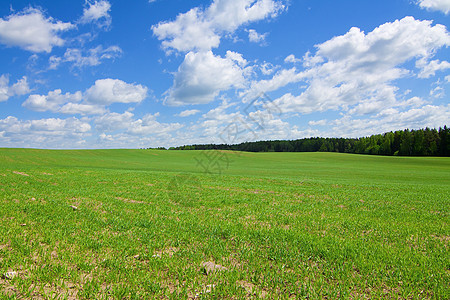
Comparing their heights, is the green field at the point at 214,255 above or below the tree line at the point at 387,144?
below

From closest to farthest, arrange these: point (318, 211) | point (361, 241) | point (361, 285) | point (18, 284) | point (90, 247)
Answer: point (18, 284)
point (361, 285)
point (90, 247)
point (361, 241)
point (318, 211)

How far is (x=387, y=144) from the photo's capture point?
113688 millimetres

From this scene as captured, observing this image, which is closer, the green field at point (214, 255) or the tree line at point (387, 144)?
the green field at point (214, 255)

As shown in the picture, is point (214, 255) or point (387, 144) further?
point (387, 144)

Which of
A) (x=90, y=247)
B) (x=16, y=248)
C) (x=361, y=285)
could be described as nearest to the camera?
(x=361, y=285)

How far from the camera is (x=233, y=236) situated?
711 cm

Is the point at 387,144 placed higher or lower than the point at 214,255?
higher

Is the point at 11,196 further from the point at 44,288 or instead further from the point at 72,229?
the point at 44,288

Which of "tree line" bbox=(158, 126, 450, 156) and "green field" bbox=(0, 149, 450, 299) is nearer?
Result: "green field" bbox=(0, 149, 450, 299)

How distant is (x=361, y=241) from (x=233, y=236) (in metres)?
3.96

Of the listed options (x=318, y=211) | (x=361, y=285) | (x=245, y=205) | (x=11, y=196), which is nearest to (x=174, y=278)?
(x=361, y=285)

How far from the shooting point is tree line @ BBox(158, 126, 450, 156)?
3831 inches

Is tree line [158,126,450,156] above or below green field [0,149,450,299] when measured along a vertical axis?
above

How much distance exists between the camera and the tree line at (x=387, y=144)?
97312mm
